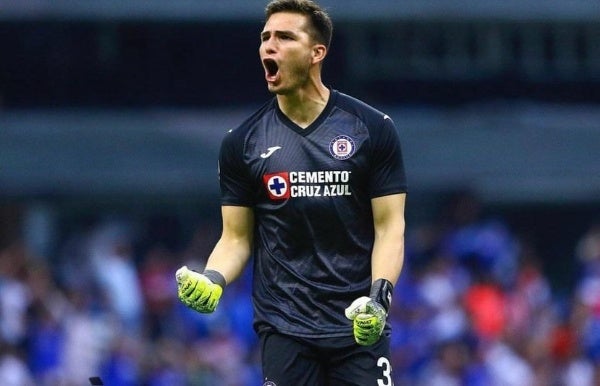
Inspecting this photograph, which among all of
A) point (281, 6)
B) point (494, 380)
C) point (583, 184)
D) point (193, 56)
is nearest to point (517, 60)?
point (583, 184)

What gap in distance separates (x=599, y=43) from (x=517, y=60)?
902 mm

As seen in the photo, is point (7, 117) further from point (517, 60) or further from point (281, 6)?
point (281, 6)

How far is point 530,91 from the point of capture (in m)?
18.6

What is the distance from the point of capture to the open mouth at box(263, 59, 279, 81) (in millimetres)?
7625

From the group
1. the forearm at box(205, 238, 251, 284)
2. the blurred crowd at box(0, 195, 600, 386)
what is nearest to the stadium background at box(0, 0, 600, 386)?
the blurred crowd at box(0, 195, 600, 386)

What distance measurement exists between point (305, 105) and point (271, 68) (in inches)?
9.8

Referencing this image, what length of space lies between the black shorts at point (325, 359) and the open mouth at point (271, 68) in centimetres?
116

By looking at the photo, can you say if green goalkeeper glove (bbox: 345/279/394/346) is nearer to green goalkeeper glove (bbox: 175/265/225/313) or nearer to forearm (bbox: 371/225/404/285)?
forearm (bbox: 371/225/404/285)

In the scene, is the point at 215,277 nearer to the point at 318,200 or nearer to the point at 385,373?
the point at 318,200

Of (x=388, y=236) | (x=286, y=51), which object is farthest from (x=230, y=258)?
(x=286, y=51)

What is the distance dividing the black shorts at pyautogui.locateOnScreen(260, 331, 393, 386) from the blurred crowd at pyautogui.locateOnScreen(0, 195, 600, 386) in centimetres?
560

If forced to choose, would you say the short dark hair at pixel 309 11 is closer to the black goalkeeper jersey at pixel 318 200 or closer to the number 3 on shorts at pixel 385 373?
the black goalkeeper jersey at pixel 318 200

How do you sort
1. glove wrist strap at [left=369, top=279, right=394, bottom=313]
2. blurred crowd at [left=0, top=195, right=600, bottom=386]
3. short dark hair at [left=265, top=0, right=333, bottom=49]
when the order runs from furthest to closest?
blurred crowd at [left=0, top=195, right=600, bottom=386] → short dark hair at [left=265, top=0, right=333, bottom=49] → glove wrist strap at [left=369, top=279, right=394, bottom=313]

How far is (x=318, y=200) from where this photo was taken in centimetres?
765
